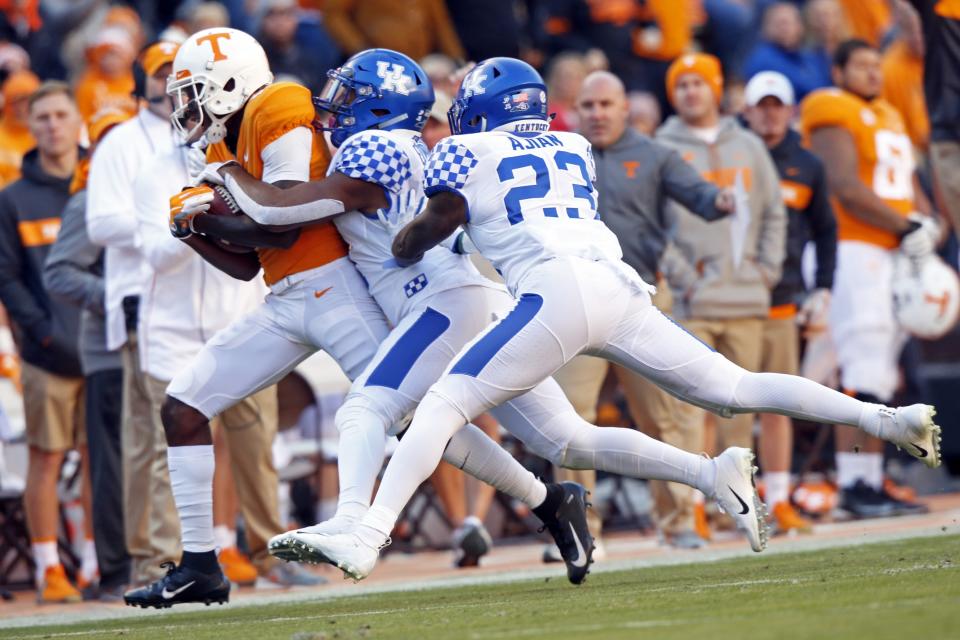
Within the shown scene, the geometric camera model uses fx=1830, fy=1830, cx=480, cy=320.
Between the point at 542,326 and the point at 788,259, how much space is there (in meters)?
4.45

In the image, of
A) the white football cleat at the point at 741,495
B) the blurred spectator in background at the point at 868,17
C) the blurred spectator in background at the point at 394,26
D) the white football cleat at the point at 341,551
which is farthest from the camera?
the blurred spectator in background at the point at 868,17

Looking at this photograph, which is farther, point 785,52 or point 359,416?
point 785,52

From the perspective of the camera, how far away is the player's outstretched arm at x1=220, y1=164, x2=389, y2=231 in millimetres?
6496

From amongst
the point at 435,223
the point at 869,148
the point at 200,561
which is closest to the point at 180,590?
the point at 200,561

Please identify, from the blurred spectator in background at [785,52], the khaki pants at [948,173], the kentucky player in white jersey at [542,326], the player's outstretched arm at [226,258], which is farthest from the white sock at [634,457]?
the blurred spectator in background at [785,52]

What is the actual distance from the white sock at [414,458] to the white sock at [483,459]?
63 centimetres

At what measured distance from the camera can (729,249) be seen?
32.6 feet

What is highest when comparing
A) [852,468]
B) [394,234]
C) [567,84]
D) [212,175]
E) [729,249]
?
[212,175]

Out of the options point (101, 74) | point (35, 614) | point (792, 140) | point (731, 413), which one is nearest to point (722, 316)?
point (792, 140)

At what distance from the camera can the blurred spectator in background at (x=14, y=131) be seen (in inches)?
444

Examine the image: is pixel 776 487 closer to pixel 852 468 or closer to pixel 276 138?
pixel 852 468

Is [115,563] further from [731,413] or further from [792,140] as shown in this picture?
[792,140]

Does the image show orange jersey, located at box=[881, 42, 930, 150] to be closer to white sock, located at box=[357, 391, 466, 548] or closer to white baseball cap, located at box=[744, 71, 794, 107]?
white baseball cap, located at box=[744, 71, 794, 107]

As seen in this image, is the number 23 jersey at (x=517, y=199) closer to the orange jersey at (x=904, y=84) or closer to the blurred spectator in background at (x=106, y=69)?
Answer: the blurred spectator in background at (x=106, y=69)
